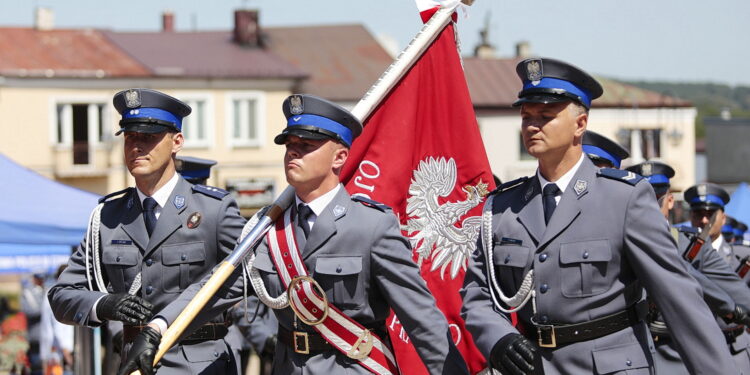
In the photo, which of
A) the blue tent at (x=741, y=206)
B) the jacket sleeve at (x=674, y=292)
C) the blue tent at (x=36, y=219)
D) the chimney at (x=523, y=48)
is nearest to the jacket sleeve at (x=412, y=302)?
the jacket sleeve at (x=674, y=292)

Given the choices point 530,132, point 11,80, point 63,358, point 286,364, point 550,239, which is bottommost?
point 63,358

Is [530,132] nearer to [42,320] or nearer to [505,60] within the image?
[42,320]

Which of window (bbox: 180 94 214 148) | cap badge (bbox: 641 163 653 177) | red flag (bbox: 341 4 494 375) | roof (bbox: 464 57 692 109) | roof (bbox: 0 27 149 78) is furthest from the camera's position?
roof (bbox: 464 57 692 109)

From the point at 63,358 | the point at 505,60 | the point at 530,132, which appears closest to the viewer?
the point at 530,132

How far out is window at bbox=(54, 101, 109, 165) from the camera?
48.7 meters


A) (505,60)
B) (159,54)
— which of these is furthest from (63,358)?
(505,60)

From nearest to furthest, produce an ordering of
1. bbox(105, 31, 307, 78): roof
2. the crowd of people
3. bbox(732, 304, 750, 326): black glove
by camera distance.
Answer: the crowd of people → bbox(732, 304, 750, 326): black glove → bbox(105, 31, 307, 78): roof

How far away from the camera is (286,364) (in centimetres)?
579

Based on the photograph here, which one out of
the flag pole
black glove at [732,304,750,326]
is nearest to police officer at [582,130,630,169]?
the flag pole

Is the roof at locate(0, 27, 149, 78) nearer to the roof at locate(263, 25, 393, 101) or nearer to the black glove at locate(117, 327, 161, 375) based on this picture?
the roof at locate(263, 25, 393, 101)

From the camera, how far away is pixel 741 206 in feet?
70.4

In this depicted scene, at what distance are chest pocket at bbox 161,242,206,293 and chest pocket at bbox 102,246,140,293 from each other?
0.16 m

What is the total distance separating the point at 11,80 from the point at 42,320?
3208 cm

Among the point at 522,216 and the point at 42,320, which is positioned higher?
the point at 522,216
